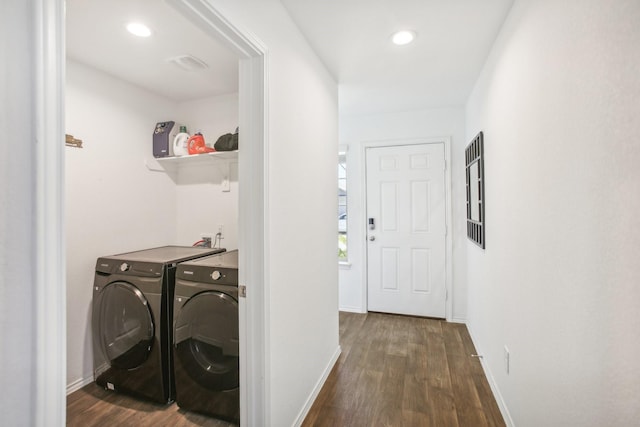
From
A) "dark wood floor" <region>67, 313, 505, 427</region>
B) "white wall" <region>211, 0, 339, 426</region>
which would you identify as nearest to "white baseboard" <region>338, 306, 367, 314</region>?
"dark wood floor" <region>67, 313, 505, 427</region>

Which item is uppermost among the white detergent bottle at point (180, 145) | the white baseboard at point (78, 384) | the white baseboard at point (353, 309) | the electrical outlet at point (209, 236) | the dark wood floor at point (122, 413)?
the white detergent bottle at point (180, 145)

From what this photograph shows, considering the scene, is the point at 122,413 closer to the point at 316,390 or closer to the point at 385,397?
the point at 316,390

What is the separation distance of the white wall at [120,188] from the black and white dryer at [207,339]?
2.98 ft

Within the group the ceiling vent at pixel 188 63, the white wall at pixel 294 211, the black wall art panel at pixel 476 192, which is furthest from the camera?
the black wall art panel at pixel 476 192

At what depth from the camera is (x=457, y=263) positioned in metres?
3.38

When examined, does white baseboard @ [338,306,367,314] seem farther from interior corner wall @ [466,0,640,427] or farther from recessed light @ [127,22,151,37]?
recessed light @ [127,22,151,37]

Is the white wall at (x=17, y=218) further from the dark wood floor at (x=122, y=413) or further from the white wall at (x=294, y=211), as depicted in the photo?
the dark wood floor at (x=122, y=413)

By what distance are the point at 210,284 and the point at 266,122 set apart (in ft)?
3.19

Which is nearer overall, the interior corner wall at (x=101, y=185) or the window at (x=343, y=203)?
the interior corner wall at (x=101, y=185)

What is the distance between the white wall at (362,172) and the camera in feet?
11.0

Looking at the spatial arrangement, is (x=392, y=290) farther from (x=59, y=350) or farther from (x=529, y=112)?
(x=59, y=350)

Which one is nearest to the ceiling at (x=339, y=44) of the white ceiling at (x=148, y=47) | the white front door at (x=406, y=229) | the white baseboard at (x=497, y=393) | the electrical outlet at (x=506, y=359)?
the white ceiling at (x=148, y=47)

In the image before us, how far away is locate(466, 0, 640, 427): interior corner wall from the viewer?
78 cm

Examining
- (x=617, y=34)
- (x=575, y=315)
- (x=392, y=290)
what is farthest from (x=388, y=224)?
(x=617, y=34)
